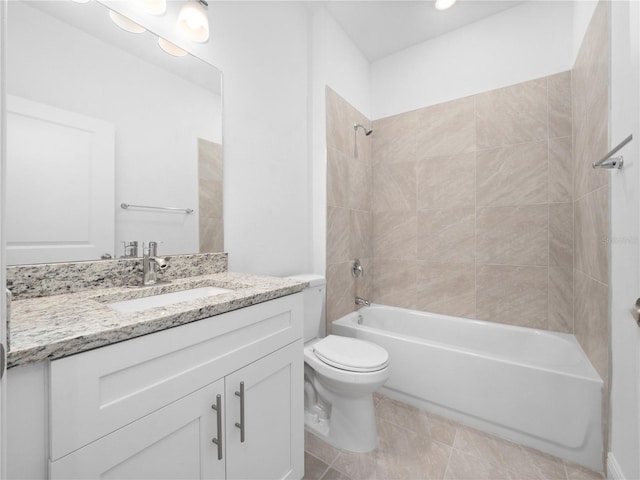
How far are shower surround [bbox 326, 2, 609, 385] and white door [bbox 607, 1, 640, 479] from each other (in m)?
0.20

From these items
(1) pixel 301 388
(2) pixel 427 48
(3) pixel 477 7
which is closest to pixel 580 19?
(3) pixel 477 7

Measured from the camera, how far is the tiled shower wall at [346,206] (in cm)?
210

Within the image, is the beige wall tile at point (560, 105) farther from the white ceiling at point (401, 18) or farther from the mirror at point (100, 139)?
the mirror at point (100, 139)

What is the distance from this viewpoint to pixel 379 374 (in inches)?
54.8

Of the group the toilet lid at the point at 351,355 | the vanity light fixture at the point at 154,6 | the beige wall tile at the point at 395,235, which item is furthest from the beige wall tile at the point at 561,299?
the vanity light fixture at the point at 154,6

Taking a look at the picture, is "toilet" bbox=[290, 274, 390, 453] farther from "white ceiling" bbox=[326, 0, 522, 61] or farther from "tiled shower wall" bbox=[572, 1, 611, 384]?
"white ceiling" bbox=[326, 0, 522, 61]

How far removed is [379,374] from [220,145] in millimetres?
1433

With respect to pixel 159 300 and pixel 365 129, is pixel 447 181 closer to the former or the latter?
pixel 365 129

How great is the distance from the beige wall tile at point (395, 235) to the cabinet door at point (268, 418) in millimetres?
1594

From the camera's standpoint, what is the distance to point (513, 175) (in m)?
2.04

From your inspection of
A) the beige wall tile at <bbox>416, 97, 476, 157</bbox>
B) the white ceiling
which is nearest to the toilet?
the beige wall tile at <bbox>416, 97, 476, 157</bbox>

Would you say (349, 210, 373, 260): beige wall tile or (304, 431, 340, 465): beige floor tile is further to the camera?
(349, 210, 373, 260): beige wall tile

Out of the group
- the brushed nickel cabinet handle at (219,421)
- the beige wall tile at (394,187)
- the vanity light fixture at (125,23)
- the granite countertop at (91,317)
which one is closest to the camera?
the granite countertop at (91,317)

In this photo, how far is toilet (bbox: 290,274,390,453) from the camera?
4.59ft
